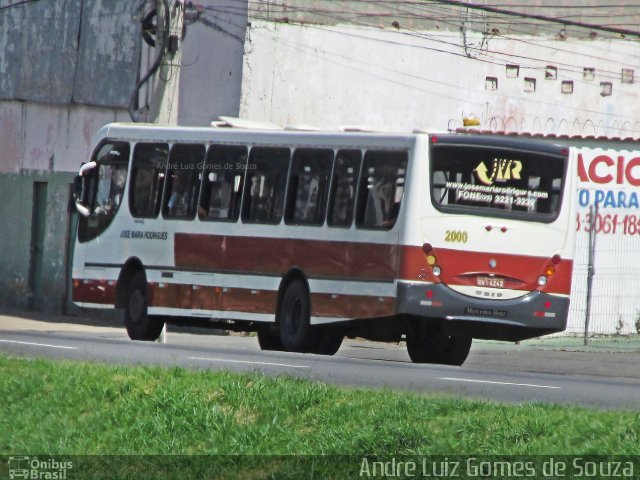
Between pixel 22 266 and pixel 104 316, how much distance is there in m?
2.59

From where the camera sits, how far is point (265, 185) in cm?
2197

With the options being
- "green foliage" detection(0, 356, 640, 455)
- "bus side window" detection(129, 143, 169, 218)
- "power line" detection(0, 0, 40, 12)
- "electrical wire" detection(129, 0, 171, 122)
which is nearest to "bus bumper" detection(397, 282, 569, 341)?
"bus side window" detection(129, 143, 169, 218)

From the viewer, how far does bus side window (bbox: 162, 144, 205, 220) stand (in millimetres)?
22953

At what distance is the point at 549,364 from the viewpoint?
24.5m

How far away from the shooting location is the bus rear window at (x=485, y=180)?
1986 centimetres

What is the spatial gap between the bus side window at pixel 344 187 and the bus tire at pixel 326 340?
59.3 inches

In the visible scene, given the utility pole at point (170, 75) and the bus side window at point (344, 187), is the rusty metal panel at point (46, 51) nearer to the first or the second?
the utility pole at point (170, 75)

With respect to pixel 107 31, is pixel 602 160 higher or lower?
lower

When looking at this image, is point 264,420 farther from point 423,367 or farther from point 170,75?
point 170,75

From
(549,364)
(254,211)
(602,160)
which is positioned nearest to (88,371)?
(254,211)

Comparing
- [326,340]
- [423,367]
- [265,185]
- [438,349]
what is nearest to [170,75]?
[265,185]

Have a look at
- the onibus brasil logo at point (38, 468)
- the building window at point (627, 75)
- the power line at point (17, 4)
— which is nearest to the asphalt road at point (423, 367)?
the onibus brasil logo at point (38, 468)

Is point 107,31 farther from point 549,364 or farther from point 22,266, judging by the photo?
point 549,364

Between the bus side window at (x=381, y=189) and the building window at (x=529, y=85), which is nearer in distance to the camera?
the bus side window at (x=381, y=189)
